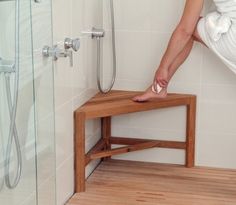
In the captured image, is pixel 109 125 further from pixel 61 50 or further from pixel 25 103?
pixel 25 103

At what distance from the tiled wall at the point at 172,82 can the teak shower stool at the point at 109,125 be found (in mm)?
53

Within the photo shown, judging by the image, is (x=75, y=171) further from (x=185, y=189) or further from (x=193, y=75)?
(x=193, y=75)

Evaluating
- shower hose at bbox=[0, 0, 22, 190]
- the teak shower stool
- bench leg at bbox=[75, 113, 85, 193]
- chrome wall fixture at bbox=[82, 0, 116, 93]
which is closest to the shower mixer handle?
chrome wall fixture at bbox=[82, 0, 116, 93]

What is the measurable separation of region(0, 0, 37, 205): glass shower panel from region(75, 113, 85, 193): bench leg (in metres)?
0.78

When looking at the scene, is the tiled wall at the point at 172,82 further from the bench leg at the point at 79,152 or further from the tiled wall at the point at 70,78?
the bench leg at the point at 79,152

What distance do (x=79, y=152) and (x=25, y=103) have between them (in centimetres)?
91

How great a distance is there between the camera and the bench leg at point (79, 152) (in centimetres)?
248

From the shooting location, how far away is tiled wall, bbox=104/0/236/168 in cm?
285

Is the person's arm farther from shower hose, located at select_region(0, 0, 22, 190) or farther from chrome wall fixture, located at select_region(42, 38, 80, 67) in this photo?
shower hose, located at select_region(0, 0, 22, 190)

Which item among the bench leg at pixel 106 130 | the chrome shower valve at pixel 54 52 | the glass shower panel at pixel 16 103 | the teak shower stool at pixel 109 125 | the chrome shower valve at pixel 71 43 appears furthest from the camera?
the bench leg at pixel 106 130

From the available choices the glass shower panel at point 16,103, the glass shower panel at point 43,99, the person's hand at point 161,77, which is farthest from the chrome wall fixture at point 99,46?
the glass shower panel at point 16,103

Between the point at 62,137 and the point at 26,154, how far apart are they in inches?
26.2

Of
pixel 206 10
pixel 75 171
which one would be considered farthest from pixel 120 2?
pixel 75 171

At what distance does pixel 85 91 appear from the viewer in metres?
2.69
